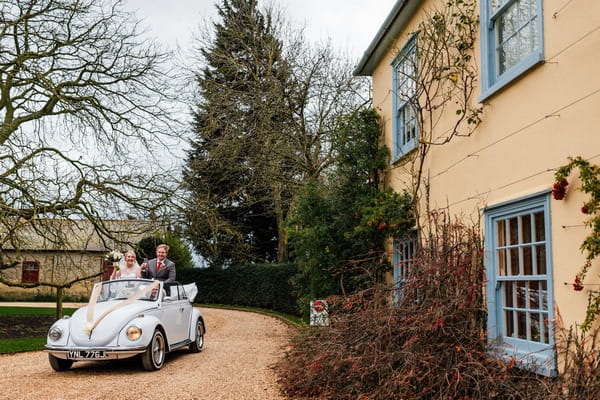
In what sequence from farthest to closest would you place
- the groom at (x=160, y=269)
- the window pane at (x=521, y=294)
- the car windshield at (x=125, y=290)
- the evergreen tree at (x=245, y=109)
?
1. the evergreen tree at (x=245, y=109)
2. the groom at (x=160, y=269)
3. the car windshield at (x=125, y=290)
4. the window pane at (x=521, y=294)

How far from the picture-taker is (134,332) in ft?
28.9

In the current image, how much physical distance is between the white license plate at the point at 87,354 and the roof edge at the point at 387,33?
755 centimetres

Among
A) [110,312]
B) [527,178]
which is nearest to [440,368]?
[527,178]

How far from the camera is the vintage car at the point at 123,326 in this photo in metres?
8.70

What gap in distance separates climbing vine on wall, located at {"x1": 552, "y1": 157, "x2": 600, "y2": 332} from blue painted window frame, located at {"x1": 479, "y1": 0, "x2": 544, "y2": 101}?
1.47 meters

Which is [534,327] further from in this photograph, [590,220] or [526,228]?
[590,220]

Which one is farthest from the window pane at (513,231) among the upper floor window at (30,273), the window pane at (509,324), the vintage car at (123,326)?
the upper floor window at (30,273)

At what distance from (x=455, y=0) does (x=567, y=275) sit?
4.65 meters

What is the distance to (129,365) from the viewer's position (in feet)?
32.3

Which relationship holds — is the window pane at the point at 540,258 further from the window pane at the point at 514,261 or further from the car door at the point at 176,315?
the car door at the point at 176,315

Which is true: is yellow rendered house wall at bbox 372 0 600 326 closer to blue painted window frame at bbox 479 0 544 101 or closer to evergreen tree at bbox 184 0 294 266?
blue painted window frame at bbox 479 0 544 101

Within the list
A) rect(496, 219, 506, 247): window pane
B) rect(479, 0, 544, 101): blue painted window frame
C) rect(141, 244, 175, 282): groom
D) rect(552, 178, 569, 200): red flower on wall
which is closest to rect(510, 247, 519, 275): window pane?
rect(496, 219, 506, 247): window pane

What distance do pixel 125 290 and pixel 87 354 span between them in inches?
63.1

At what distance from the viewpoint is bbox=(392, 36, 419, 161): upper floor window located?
10141mm
